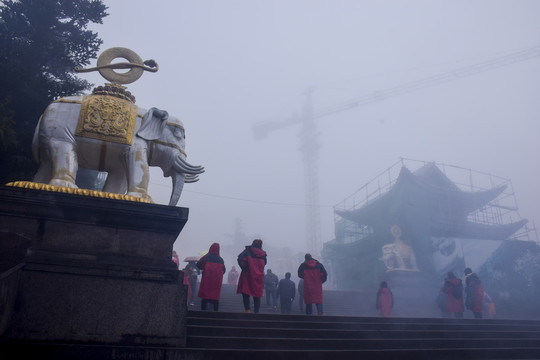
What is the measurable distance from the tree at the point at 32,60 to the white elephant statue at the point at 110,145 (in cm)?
470

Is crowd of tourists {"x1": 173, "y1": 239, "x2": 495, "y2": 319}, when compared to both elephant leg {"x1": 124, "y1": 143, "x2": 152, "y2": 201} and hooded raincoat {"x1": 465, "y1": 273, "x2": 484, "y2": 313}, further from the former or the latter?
elephant leg {"x1": 124, "y1": 143, "x2": 152, "y2": 201}

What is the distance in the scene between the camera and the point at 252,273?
8.17 m

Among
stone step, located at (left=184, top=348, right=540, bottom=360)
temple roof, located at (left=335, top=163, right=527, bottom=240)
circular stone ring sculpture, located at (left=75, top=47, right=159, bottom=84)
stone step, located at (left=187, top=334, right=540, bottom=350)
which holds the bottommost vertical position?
stone step, located at (left=184, top=348, right=540, bottom=360)

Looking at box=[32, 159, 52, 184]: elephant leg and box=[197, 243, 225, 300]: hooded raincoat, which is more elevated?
box=[32, 159, 52, 184]: elephant leg

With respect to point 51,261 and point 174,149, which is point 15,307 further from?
point 174,149

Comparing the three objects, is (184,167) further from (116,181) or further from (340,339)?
(340,339)

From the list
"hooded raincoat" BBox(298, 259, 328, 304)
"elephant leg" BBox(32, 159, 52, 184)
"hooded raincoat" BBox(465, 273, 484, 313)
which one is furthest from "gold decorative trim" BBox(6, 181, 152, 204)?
"hooded raincoat" BBox(465, 273, 484, 313)

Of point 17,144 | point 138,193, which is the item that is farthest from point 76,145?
point 17,144

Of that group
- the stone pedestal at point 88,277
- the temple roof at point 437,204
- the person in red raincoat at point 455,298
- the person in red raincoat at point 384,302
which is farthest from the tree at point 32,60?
the temple roof at point 437,204

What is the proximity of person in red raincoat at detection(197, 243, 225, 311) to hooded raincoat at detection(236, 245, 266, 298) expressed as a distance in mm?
463

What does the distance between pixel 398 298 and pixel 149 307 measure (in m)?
20.6

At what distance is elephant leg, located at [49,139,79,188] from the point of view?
17.7 feet

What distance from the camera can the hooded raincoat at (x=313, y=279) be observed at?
9102 mm

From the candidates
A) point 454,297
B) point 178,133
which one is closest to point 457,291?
point 454,297
